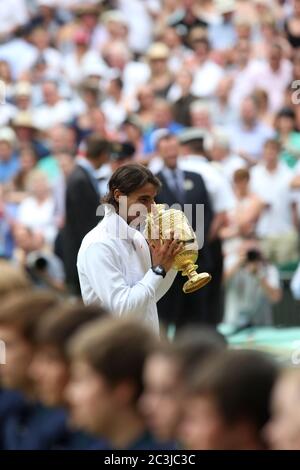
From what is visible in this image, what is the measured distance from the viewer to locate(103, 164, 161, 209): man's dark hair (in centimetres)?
644

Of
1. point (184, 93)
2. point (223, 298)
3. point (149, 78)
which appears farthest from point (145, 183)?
point (149, 78)

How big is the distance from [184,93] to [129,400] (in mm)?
11005

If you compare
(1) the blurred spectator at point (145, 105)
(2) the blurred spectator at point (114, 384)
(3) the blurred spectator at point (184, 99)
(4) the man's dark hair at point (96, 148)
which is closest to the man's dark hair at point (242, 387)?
(2) the blurred spectator at point (114, 384)

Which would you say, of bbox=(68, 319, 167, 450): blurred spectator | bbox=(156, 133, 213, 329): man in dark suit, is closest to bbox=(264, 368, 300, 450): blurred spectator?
bbox=(68, 319, 167, 450): blurred spectator

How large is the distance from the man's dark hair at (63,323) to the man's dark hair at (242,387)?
0.93 m

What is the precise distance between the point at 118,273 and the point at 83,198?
440 centimetres

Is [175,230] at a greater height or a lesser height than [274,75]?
lesser

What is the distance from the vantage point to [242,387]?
13.6ft

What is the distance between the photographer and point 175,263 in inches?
257

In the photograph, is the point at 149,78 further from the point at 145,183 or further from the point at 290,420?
the point at 290,420

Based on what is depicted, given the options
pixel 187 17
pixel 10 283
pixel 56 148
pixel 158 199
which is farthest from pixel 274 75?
pixel 10 283

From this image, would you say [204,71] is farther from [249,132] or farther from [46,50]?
[46,50]

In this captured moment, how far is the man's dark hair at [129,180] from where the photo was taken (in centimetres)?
644

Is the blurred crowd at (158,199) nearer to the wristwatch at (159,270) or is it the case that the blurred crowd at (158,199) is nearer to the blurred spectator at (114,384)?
the blurred spectator at (114,384)
